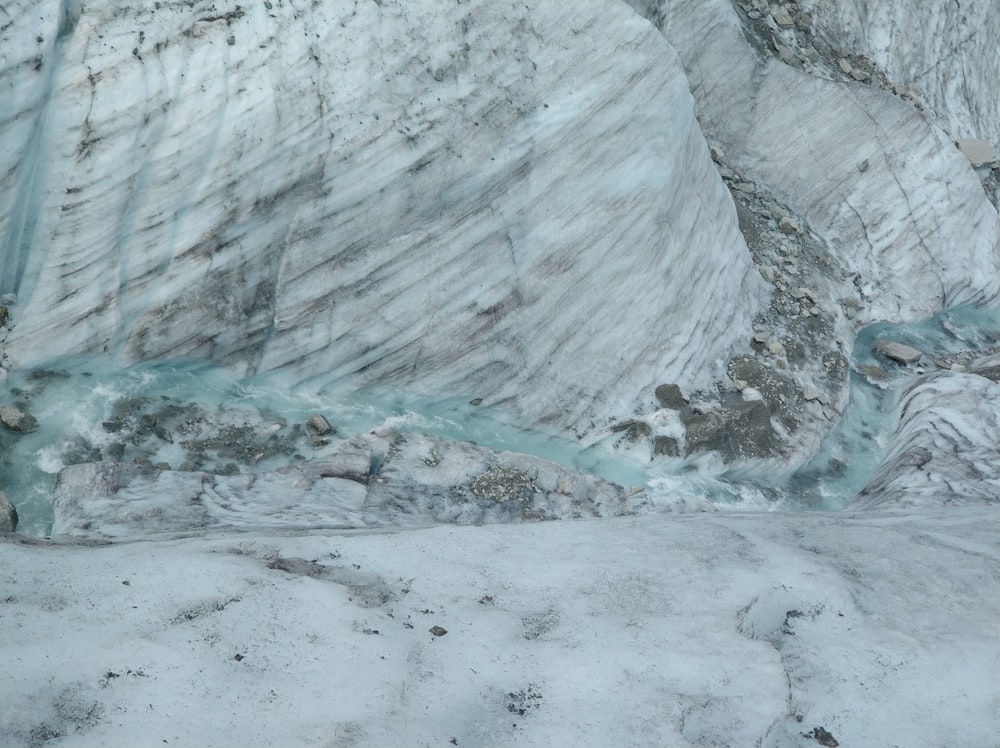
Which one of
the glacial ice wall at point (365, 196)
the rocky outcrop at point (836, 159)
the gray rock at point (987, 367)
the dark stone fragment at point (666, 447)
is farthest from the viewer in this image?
the rocky outcrop at point (836, 159)

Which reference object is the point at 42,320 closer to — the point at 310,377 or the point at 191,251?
the point at 191,251

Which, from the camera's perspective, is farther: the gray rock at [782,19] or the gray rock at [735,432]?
the gray rock at [782,19]

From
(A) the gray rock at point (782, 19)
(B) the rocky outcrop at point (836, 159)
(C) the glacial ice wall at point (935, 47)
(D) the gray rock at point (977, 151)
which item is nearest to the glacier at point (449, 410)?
(B) the rocky outcrop at point (836, 159)

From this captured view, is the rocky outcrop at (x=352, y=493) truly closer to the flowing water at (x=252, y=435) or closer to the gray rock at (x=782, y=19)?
the flowing water at (x=252, y=435)

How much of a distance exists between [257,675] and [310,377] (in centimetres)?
656

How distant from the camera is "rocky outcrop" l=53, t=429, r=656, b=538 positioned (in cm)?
959

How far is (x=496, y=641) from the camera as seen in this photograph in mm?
6867

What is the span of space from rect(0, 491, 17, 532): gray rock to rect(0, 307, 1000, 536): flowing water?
284 mm

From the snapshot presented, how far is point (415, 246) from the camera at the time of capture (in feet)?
39.1

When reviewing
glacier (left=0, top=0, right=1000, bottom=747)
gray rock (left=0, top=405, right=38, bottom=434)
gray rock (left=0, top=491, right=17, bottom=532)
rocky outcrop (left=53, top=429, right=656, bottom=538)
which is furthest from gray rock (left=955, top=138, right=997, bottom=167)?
gray rock (left=0, top=491, right=17, bottom=532)

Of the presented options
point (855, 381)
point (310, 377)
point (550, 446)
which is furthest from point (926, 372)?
point (310, 377)

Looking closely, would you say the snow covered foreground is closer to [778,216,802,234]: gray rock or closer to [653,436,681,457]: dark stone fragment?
[653,436,681,457]: dark stone fragment

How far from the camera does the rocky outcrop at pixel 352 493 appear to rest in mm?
9594

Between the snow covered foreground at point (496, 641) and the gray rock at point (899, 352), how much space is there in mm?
7503
